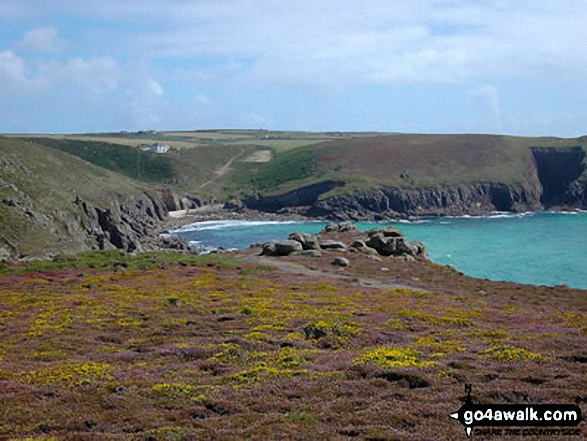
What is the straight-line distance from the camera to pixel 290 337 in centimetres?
2483

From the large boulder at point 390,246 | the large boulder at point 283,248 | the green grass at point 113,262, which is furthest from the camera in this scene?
the large boulder at point 390,246

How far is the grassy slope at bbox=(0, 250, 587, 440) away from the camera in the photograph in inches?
580

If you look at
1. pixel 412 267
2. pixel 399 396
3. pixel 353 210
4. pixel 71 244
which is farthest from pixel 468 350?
pixel 353 210

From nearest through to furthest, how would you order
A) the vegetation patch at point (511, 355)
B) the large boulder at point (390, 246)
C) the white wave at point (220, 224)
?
the vegetation patch at point (511, 355), the large boulder at point (390, 246), the white wave at point (220, 224)

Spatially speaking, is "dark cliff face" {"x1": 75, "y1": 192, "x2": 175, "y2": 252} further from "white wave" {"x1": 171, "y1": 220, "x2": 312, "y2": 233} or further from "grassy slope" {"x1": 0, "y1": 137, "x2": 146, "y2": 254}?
"white wave" {"x1": 171, "y1": 220, "x2": 312, "y2": 233}

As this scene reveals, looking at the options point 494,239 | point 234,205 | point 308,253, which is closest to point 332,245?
point 308,253

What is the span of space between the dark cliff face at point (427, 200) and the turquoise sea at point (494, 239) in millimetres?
8815

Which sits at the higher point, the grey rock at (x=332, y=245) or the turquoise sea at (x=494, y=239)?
the grey rock at (x=332, y=245)

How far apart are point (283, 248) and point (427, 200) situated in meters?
127

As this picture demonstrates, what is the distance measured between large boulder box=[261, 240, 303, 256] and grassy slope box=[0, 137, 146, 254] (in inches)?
1361

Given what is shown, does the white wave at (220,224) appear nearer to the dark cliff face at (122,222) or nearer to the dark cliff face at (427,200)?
the dark cliff face at (122,222)

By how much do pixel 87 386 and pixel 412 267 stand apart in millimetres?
44681

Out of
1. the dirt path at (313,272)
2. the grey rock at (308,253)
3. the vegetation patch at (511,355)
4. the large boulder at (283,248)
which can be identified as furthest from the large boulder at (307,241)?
the vegetation patch at (511,355)

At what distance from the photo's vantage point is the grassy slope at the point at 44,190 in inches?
3305
